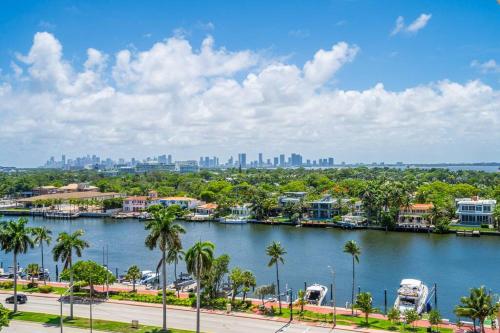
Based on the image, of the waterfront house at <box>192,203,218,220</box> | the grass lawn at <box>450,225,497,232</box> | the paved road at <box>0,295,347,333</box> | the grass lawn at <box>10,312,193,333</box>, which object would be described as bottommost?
the paved road at <box>0,295,347,333</box>

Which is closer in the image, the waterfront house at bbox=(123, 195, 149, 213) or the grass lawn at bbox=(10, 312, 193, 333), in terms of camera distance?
the grass lawn at bbox=(10, 312, 193, 333)

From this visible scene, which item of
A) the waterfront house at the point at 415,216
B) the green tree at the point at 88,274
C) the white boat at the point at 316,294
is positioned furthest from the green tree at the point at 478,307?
the waterfront house at the point at 415,216

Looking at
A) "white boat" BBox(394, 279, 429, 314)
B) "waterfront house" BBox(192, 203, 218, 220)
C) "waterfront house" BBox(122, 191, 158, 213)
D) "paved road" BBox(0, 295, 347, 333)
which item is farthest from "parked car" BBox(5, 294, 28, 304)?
"waterfront house" BBox(122, 191, 158, 213)

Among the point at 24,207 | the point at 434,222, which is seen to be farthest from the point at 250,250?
the point at 24,207

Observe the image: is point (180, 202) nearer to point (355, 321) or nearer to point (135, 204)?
point (135, 204)

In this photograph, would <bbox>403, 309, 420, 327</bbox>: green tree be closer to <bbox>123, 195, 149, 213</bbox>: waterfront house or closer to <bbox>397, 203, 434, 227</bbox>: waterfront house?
<bbox>397, 203, 434, 227</bbox>: waterfront house

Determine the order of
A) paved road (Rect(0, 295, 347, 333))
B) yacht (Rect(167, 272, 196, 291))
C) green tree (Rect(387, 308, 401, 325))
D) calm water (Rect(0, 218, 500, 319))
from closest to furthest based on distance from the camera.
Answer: paved road (Rect(0, 295, 347, 333)) → green tree (Rect(387, 308, 401, 325)) → yacht (Rect(167, 272, 196, 291)) → calm water (Rect(0, 218, 500, 319))
